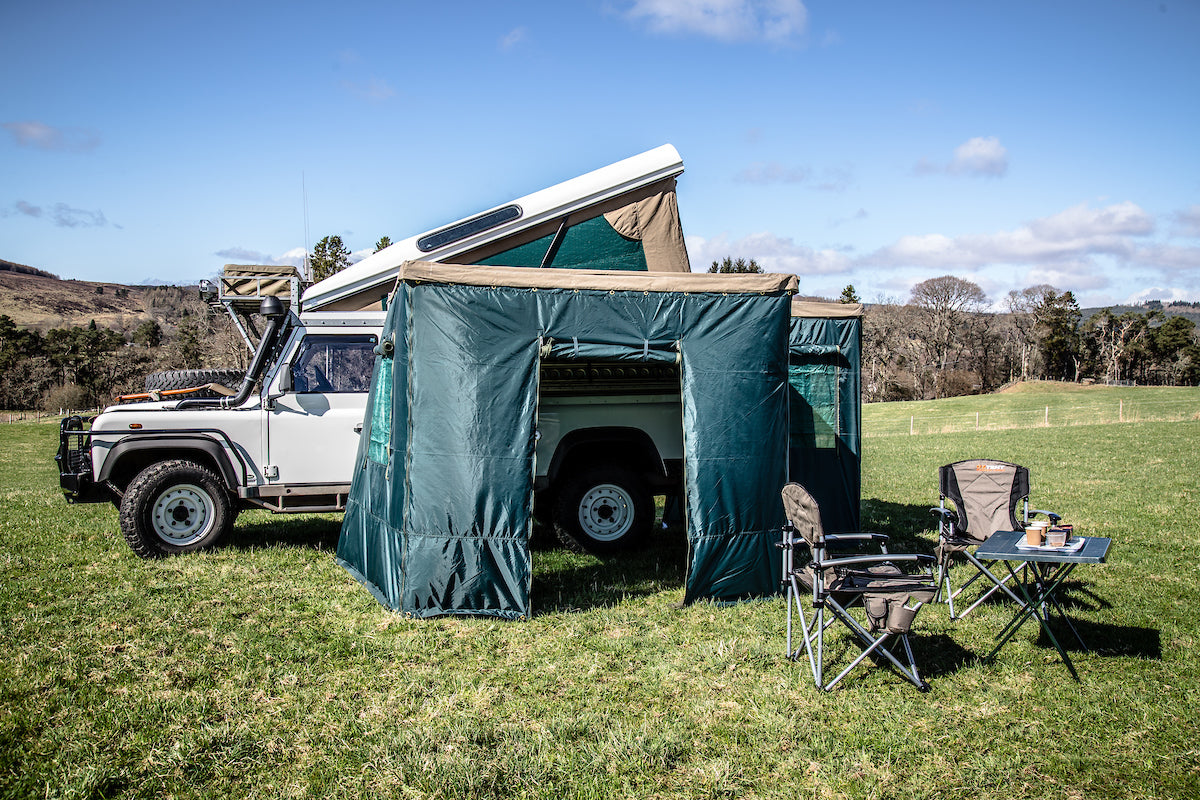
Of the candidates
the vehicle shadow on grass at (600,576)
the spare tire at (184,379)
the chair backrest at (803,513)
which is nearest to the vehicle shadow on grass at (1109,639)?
the chair backrest at (803,513)

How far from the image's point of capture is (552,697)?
468cm

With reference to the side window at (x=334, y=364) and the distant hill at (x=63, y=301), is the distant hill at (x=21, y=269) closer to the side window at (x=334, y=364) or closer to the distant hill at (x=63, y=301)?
the distant hill at (x=63, y=301)

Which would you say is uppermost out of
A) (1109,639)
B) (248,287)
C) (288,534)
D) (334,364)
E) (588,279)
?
(248,287)

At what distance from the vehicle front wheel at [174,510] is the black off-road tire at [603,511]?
350 cm

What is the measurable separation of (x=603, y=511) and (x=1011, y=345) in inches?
2836

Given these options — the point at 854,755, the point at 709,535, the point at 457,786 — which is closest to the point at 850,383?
the point at 709,535

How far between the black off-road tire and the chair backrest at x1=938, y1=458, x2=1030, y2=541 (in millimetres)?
2953

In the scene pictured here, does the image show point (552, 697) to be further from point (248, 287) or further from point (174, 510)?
point (248, 287)

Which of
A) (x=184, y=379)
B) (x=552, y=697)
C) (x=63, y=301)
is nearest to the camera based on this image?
(x=552, y=697)

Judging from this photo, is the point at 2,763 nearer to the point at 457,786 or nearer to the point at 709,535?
the point at 457,786

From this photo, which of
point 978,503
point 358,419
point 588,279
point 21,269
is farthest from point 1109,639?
point 21,269

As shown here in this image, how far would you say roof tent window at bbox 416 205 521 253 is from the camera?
25.5 ft

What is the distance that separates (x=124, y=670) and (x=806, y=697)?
4297mm

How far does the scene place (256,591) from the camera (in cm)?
678
